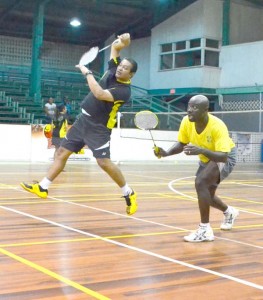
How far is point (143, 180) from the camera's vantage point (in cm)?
1427

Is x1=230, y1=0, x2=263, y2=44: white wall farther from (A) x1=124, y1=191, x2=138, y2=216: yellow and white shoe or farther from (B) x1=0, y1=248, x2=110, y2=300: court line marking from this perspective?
(B) x1=0, y1=248, x2=110, y2=300: court line marking

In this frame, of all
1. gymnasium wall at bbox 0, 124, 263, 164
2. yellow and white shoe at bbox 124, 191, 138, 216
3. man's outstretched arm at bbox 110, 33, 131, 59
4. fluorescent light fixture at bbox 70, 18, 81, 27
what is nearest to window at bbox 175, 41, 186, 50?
fluorescent light fixture at bbox 70, 18, 81, 27

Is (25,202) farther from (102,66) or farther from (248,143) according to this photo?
(102,66)

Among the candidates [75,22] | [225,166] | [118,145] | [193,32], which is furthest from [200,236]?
[75,22]

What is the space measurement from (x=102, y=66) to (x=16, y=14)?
665 centimetres

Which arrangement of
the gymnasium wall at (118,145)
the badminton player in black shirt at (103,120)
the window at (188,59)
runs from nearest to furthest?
the badminton player in black shirt at (103,120)
the gymnasium wall at (118,145)
the window at (188,59)

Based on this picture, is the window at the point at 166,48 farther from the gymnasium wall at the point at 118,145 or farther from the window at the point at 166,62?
the gymnasium wall at the point at 118,145

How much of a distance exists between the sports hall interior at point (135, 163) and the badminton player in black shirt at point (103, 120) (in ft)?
1.90

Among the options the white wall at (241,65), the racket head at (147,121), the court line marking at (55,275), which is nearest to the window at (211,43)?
the white wall at (241,65)

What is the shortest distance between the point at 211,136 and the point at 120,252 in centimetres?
155

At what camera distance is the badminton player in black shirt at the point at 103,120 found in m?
7.19

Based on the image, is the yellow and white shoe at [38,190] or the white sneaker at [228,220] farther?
the yellow and white shoe at [38,190]

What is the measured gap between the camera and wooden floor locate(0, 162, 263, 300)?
13.8ft

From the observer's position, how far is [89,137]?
7.34 m
